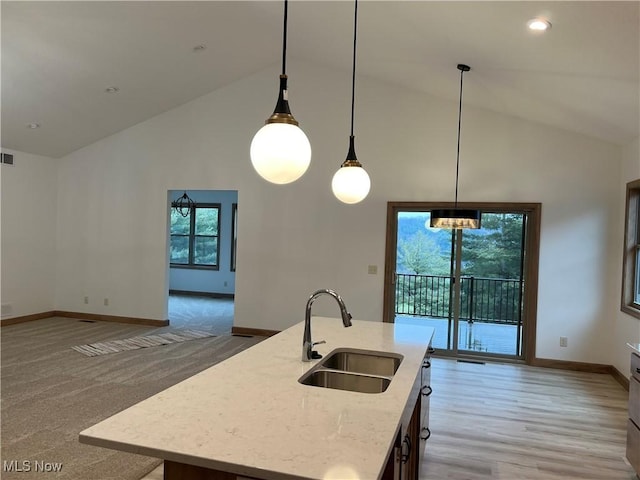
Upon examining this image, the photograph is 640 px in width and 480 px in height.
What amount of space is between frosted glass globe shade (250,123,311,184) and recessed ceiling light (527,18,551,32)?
2.11m

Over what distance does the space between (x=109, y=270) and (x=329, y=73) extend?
4.60 m

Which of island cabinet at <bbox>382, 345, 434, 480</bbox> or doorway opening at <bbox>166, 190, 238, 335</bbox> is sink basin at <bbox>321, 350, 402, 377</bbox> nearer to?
island cabinet at <bbox>382, 345, 434, 480</bbox>

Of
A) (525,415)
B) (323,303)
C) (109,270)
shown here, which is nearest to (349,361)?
(525,415)

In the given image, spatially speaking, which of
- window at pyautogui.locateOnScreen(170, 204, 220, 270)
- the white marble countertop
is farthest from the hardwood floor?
window at pyautogui.locateOnScreen(170, 204, 220, 270)

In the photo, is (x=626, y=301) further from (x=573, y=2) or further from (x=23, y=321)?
(x=23, y=321)

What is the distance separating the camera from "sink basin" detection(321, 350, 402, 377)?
7.86 ft

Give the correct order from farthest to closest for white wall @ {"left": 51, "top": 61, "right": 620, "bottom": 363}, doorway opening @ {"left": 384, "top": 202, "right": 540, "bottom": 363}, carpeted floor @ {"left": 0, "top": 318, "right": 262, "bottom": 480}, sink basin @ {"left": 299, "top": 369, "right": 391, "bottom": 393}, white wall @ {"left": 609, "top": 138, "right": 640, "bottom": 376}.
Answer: doorway opening @ {"left": 384, "top": 202, "right": 540, "bottom": 363}
white wall @ {"left": 51, "top": 61, "right": 620, "bottom": 363}
white wall @ {"left": 609, "top": 138, "right": 640, "bottom": 376}
carpeted floor @ {"left": 0, "top": 318, "right": 262, "bottom": 480}
sink basin @ {"left": 299, "top": 369, "right": 391, "bottom": 393}

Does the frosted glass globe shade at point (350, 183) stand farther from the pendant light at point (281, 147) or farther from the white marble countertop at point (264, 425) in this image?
the white marble countertop at point (264, 425)

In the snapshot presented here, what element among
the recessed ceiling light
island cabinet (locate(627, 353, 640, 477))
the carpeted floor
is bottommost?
the carpeted floor

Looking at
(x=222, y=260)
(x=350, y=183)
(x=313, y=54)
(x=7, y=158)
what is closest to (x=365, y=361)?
(x=350, y=183)

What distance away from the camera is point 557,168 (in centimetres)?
529

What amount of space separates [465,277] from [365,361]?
145 inches
